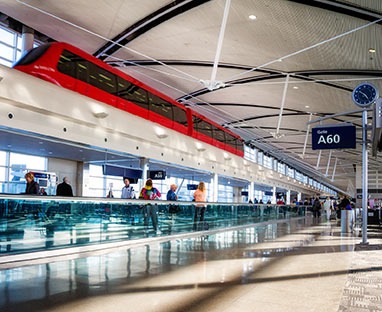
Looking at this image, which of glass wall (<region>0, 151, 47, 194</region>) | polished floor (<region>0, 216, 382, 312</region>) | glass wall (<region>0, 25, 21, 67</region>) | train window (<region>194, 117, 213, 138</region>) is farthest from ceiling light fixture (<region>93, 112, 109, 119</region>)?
train window (<region>194, 117, 213, 138</region>)

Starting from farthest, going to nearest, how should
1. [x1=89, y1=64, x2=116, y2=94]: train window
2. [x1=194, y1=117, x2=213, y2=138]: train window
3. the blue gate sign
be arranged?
[x1=194, y1=117, x2=213, y2=138]: train window → the blue gate sign → [x1=89, y1=64, x2=116, y2=94]: train window

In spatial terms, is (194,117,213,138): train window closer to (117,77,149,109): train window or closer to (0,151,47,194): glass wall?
(117,77,149,109): train window

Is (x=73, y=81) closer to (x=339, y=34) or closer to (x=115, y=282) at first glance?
(x=115, y=282)

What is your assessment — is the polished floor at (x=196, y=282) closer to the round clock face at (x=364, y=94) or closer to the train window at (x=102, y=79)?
the round clock face at (x=364, y=94)

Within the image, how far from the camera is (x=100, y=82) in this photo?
1350 cm

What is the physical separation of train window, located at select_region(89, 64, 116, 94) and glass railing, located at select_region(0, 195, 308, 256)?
15.4 ft

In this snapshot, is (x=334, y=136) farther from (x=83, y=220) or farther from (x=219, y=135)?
(x=219, y=135)

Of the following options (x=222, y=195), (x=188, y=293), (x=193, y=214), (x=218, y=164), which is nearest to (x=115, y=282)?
(x=188, y=293)

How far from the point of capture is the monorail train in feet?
37.5

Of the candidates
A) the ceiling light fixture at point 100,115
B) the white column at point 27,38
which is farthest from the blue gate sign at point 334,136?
the white column at point 27,38

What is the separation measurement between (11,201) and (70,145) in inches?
244

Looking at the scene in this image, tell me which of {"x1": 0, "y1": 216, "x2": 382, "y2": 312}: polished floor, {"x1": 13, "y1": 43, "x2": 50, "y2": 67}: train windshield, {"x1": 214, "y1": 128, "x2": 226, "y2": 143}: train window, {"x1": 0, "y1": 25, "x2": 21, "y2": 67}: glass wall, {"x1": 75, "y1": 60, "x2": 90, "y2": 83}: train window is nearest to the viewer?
{"x1": 0, "y1": 216, "x2": 382, "y2": 312}: polished floor

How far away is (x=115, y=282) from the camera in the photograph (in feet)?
18.6

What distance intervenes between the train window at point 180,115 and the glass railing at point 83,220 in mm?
6511
